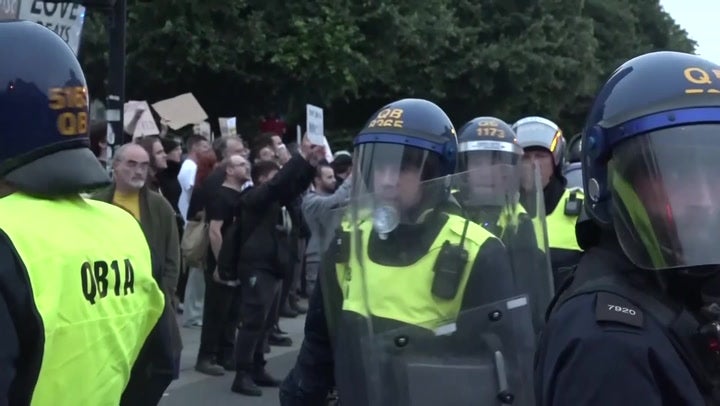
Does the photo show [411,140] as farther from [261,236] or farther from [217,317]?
[217,317]

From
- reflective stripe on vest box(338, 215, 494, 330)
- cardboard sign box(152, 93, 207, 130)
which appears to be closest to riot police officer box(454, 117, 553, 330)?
reflective stripe on vest box(338, 215, 494, 330)

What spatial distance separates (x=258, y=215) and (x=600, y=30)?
3694cm

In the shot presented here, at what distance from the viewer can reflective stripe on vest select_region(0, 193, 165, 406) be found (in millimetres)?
2514

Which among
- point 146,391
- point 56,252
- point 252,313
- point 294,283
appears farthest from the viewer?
point 294,283

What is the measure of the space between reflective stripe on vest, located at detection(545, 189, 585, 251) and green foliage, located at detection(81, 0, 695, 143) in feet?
56.0

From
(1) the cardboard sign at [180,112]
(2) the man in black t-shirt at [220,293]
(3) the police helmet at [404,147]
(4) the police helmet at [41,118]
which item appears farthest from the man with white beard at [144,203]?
(1) the cardboard sign at [180,112]

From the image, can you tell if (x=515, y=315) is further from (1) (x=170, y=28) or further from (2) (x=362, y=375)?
(1) (x=170, y=28)

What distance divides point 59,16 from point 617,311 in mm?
6695

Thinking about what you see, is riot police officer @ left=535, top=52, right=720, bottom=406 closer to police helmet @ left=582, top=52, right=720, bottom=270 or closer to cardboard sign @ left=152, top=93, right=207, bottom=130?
police helmet @ left=582, top=52, right=720, bottom=270

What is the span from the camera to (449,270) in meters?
3.50

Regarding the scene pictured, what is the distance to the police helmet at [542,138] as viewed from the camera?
602 cm

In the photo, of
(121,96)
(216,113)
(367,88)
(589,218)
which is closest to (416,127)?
(589,218)

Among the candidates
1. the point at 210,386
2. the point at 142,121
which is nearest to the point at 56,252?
the point at 210,386

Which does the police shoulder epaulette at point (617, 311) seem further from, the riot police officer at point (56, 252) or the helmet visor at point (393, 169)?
the helmet visor at point (393, 169)
